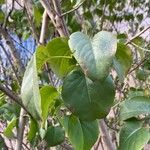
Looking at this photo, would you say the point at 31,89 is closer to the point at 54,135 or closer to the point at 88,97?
the point at 88,97

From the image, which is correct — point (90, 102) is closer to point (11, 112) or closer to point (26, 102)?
point (26, 102)

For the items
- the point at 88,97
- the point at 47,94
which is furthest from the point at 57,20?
the point at 88,97

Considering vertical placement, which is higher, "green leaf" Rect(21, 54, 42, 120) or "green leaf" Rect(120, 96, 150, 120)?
"green leaf" Rect(21, 54, 42, 120)

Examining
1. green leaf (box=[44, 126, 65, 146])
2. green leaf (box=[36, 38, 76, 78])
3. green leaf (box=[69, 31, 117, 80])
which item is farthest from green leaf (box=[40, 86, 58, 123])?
green leaf (box=[44, 126, 65, 146])

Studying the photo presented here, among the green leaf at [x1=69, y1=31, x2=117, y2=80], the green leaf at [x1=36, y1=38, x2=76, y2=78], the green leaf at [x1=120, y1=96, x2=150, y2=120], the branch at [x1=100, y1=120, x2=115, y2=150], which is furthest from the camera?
the branch at [x1=100, y1=120, x2=115, y2=150]

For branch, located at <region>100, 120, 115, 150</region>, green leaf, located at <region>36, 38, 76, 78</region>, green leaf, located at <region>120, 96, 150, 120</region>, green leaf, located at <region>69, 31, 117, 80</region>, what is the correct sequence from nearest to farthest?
green leaf, located at <region>69, 31, 117, 80</region> < green leaf, located at <region>36, 38, 76, 78</region> < green leaf, located at <region>120, 96, 150, 120</region> < branch, located at <region>100, 120, 115, 150</region>

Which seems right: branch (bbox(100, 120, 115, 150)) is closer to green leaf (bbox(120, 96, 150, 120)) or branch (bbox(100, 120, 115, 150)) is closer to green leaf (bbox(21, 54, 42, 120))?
green leaf (bbox(120, 96, 150, 120))

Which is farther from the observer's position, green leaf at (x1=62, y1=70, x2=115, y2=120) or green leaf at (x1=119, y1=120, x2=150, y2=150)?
green leaf at (x1=119, y1=120, x2=150, y2=150)
